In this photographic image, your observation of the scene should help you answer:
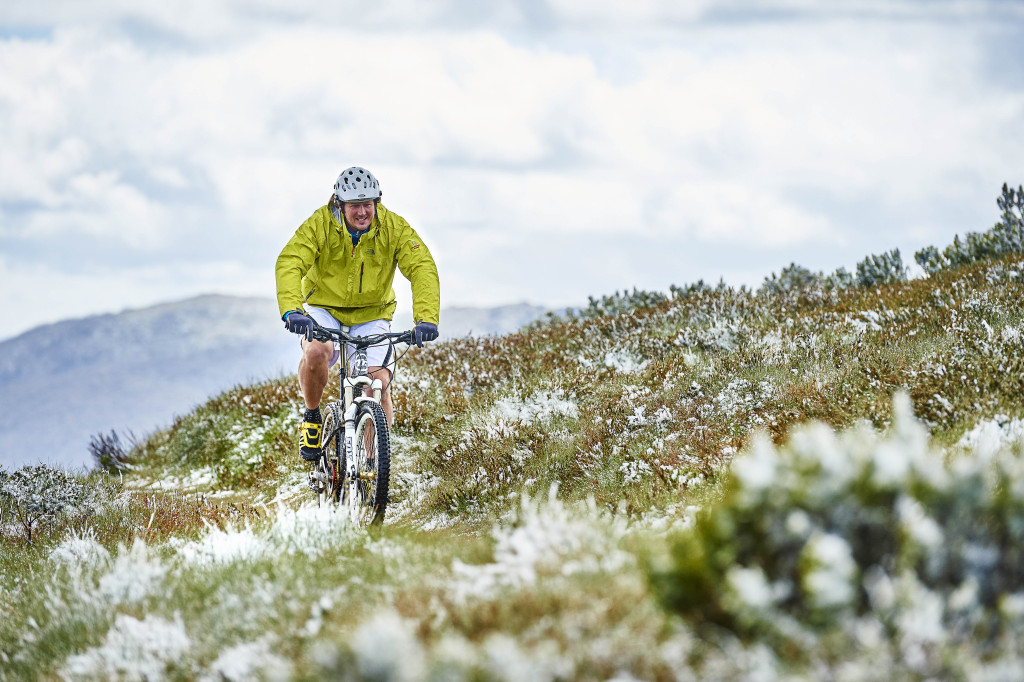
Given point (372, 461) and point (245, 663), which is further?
point (372, 461)

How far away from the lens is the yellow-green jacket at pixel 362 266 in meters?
6.57

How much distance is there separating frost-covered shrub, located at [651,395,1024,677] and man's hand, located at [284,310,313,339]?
3955mm

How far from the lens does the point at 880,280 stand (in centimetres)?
1369

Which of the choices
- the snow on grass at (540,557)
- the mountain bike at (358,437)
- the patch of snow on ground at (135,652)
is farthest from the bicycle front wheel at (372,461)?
the snow on grass at (540,557)

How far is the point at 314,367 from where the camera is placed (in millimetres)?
6816

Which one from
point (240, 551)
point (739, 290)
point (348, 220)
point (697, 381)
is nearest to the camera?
point (240, 551)

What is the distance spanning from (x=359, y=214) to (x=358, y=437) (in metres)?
1.80

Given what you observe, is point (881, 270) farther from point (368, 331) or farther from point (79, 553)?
point (79, 553)

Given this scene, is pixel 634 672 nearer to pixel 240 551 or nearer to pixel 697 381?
pixel 240 551

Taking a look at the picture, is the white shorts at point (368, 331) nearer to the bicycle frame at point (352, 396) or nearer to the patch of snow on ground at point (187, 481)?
the bicycle frame at point (352, 396)

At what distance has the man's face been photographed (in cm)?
647

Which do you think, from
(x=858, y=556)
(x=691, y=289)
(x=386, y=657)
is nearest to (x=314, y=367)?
(x=386, y=657)

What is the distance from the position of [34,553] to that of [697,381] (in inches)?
245

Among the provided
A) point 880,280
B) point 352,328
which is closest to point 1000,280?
point 880,280
